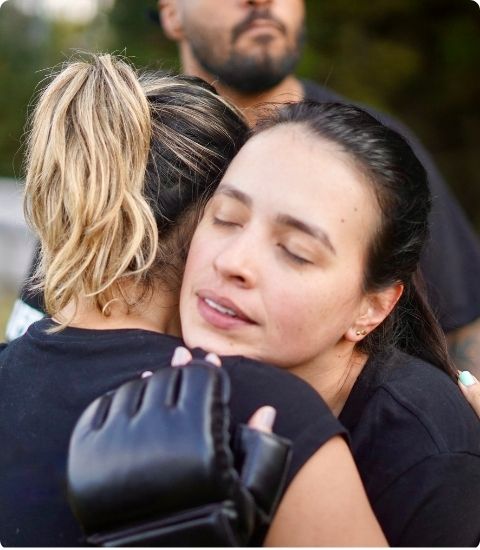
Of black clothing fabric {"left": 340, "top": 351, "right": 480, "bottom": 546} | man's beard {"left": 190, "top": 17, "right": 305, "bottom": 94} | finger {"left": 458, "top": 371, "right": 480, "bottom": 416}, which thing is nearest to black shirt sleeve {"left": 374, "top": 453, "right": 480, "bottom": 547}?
black clothing fabric {"left": 340, "top": 351, "right": 480, "bottom": 546}

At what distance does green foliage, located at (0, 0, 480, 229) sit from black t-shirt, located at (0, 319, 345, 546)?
6.77 meters

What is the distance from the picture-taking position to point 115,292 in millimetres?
1970

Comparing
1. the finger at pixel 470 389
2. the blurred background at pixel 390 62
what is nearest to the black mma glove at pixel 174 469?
the finger at pixel 470 389

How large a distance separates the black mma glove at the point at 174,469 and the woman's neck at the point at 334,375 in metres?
0.56

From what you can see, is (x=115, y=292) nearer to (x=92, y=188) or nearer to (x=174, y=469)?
(x=92, y=188)

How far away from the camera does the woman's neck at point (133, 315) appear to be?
1930mm

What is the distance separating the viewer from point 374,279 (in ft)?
6.72

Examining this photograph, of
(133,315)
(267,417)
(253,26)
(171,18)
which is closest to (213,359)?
(267,417)

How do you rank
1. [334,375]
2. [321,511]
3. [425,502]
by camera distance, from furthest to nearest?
[334,375] → [425,502] → [321,511]

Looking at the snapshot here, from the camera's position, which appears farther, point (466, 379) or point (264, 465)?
point (466, 379)

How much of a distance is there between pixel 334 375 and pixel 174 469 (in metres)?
0.78

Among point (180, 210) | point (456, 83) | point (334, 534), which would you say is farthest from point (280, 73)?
point (456, 83)

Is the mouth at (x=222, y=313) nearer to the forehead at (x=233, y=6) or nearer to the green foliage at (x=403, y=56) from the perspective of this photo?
the forehead at (x=233, y=6)

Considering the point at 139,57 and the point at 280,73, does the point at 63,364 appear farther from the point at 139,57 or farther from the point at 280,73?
the point at 139,57
